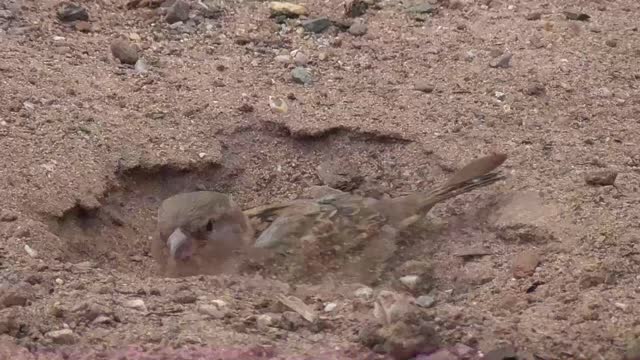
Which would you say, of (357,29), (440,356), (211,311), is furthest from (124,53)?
(440,356)

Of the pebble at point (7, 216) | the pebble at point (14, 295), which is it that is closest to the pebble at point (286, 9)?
the pebble at point (7, 216)

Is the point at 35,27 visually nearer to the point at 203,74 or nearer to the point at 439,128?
the point at 203,74

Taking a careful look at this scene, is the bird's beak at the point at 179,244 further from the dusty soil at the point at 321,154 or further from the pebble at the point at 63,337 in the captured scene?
the pebble at the point at 63,337

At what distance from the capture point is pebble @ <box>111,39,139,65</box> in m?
4.36

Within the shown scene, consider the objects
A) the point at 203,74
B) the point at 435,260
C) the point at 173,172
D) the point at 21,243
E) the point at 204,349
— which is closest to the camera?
the point at 204,349

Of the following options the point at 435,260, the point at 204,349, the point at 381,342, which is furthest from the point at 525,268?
the point at 204,349

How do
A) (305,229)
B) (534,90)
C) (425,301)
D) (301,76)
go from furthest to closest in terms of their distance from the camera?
(301,76), (534,90), (305,229), (425,301)

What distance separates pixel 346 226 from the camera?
3.79 metres

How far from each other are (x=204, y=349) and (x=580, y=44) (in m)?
2.59

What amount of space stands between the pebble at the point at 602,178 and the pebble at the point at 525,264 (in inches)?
17.3

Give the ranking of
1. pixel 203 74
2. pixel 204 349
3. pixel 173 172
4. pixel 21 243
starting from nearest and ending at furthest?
pixel 204 349
pixel 21 243
pixel 173 172
pixel 203 74

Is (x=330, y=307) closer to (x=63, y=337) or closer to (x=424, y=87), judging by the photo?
(x=63, y=337)

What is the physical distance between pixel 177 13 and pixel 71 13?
44 cm

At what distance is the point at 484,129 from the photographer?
411 cm
